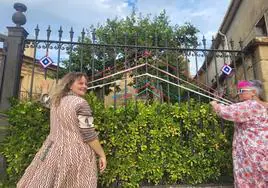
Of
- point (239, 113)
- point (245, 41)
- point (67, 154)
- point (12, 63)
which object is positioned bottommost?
point (67, 154)

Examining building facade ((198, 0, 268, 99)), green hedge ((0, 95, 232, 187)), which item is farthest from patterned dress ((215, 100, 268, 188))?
building facade ((198, 0, 268, 99))

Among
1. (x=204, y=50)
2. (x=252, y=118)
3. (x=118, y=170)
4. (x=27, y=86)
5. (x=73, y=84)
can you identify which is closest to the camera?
(x=73, y=84)

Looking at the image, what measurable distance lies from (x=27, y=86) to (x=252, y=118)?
46.2ft

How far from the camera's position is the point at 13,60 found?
3434mm

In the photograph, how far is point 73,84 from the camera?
2.10 meters

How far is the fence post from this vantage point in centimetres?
328

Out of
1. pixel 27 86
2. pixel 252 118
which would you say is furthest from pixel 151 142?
pixel 27 86

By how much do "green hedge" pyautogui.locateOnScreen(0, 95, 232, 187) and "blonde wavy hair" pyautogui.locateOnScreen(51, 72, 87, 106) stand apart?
0.97 meters

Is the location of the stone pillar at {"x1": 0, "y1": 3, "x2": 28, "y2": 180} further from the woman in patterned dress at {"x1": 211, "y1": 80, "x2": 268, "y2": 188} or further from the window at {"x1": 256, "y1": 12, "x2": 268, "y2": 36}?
the window at {"x1": 256, "y1": 12, "x2": 268, "y2": 36}

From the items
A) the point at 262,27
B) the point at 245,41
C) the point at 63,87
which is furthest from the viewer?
the point at 245,41

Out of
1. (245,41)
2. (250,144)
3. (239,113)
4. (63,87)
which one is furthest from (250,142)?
(245,41)

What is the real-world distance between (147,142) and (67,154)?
4.84ft

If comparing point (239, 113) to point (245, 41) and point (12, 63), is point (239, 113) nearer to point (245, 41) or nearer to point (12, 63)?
point (12, 63)

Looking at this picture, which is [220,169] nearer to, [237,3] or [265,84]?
[265,84]
